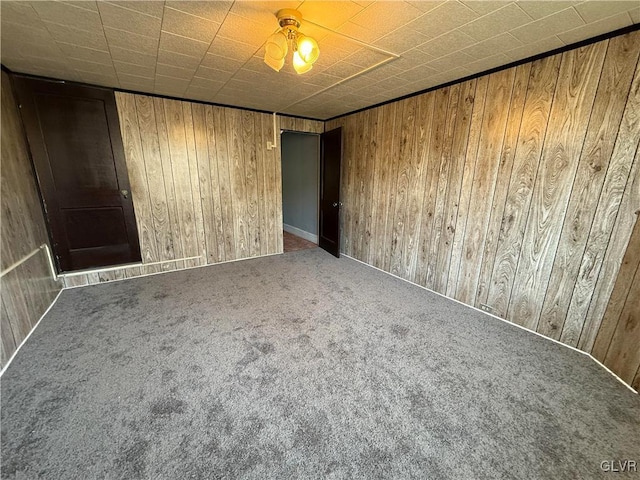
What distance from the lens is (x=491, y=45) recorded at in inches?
75.2

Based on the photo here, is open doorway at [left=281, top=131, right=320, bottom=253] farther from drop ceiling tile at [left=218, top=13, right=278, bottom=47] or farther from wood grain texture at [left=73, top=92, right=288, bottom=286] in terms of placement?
drop ceiling tile at [left=218, top=13, right=278, bottom=47]

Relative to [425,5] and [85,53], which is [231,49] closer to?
[85,53]

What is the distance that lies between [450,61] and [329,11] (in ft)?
4.08

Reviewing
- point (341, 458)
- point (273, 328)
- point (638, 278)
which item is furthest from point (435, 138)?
point (341, 458)

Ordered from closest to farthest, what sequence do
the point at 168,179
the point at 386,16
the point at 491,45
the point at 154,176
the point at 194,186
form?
the point at 386,16
the point at 491,45
the point at 154,176
the point at 168,179
the point at 194,186

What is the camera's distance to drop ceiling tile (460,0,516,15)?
4.76 feet

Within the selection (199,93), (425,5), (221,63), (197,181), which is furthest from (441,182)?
(197,181)

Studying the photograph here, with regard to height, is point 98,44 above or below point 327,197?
above

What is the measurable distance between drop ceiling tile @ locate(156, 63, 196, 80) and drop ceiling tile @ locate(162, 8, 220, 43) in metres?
0.69

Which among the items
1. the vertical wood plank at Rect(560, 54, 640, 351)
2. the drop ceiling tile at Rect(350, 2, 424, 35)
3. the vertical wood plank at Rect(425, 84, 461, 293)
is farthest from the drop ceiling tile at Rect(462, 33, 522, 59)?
the vertical wood plank at Rect(560, 54, 640, 351)

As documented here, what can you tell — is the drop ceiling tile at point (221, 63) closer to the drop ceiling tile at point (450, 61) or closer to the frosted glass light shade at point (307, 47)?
the frosted glass light shade at point (307, 47)

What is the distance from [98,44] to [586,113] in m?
3.71

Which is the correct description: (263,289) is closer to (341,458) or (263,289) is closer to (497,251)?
(341,458)

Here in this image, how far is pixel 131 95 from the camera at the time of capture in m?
3.08
